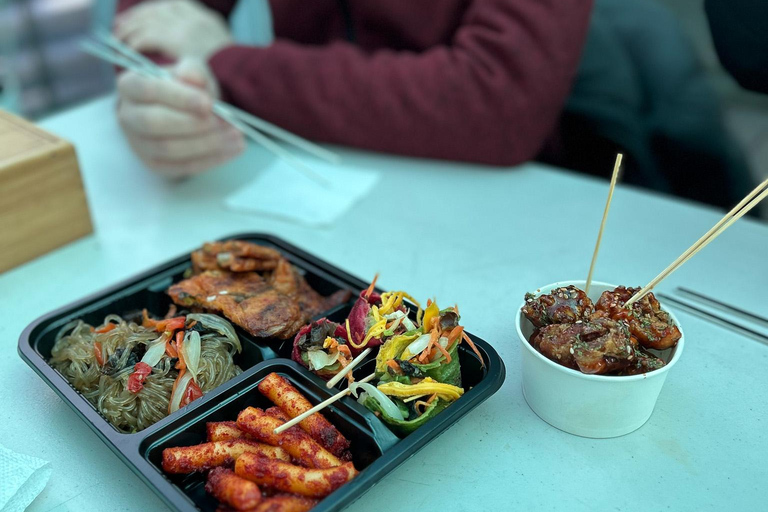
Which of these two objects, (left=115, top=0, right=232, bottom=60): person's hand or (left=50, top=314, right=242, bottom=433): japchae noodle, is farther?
(left=115, top=0, right=232, bottom=60): person's hand

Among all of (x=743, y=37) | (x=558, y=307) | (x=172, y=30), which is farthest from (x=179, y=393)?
(x=172, y=30)

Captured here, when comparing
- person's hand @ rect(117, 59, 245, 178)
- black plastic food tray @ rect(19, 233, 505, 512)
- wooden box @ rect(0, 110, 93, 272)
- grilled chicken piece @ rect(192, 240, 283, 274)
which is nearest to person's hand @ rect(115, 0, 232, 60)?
person's hand @ rect(117, 59, 245, 178)

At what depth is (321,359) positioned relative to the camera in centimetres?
101

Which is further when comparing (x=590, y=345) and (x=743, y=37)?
(x=743, y=37)

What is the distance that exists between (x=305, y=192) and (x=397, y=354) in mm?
955

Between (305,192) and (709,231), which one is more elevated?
(709,231)

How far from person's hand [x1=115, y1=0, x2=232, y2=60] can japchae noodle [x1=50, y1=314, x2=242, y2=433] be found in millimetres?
1265

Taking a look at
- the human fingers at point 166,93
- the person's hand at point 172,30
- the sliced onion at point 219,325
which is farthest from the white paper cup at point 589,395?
the person's hand at point 172,30

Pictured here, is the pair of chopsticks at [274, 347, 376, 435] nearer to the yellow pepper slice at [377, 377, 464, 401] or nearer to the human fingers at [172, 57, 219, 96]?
the yellow pepper slice at [377, 377, 464, 401]

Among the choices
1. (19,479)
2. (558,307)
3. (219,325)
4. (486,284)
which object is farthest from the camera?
(486,284)

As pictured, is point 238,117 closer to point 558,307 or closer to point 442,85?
point 442,85

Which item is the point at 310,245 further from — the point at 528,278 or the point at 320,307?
the point at 528,278

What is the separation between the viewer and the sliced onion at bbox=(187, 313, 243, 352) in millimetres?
1124

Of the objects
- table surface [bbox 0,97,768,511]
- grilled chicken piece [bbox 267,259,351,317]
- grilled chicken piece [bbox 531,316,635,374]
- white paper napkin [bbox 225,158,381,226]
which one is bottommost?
white paper napkin [bbox 225,158,381,226]
